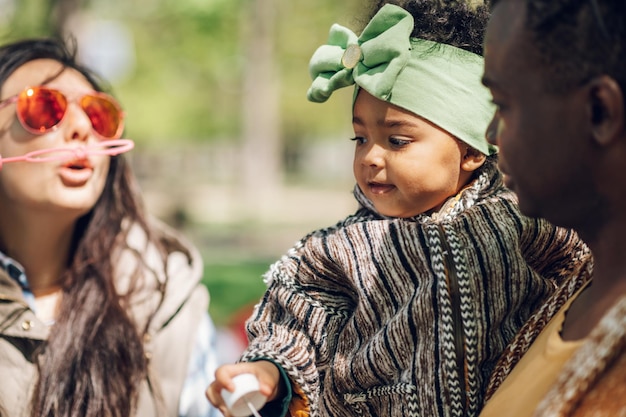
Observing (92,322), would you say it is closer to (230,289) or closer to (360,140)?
(360,140)

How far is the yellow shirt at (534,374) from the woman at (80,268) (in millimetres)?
1599

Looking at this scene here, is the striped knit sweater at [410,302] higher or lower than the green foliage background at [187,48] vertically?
higher

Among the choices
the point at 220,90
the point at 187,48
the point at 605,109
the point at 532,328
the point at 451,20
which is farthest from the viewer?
the point at 220,90

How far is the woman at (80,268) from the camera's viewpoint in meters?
2.87

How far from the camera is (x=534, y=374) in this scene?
5.08 feet

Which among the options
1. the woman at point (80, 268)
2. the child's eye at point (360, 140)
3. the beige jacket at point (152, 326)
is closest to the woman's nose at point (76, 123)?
the woman at point (80, 268)

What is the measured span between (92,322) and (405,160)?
1.48 metres

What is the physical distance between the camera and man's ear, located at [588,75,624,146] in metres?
1.39

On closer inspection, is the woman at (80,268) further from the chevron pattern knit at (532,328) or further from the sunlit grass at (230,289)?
the sunlit grass at (230,289)

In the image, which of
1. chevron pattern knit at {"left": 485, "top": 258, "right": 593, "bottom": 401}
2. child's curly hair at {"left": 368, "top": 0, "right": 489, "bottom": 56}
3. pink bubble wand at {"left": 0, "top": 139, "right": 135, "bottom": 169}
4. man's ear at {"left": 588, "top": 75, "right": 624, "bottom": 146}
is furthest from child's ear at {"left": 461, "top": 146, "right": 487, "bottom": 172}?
pink bubble wand at {"left": 0, "top": 139, "right": 135, "bottom": 169}

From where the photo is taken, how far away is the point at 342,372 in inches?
80.9

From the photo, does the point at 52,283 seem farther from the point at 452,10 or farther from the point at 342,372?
the point at 452,10

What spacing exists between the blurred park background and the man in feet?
14.9

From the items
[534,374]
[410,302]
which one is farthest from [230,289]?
[534,374]
